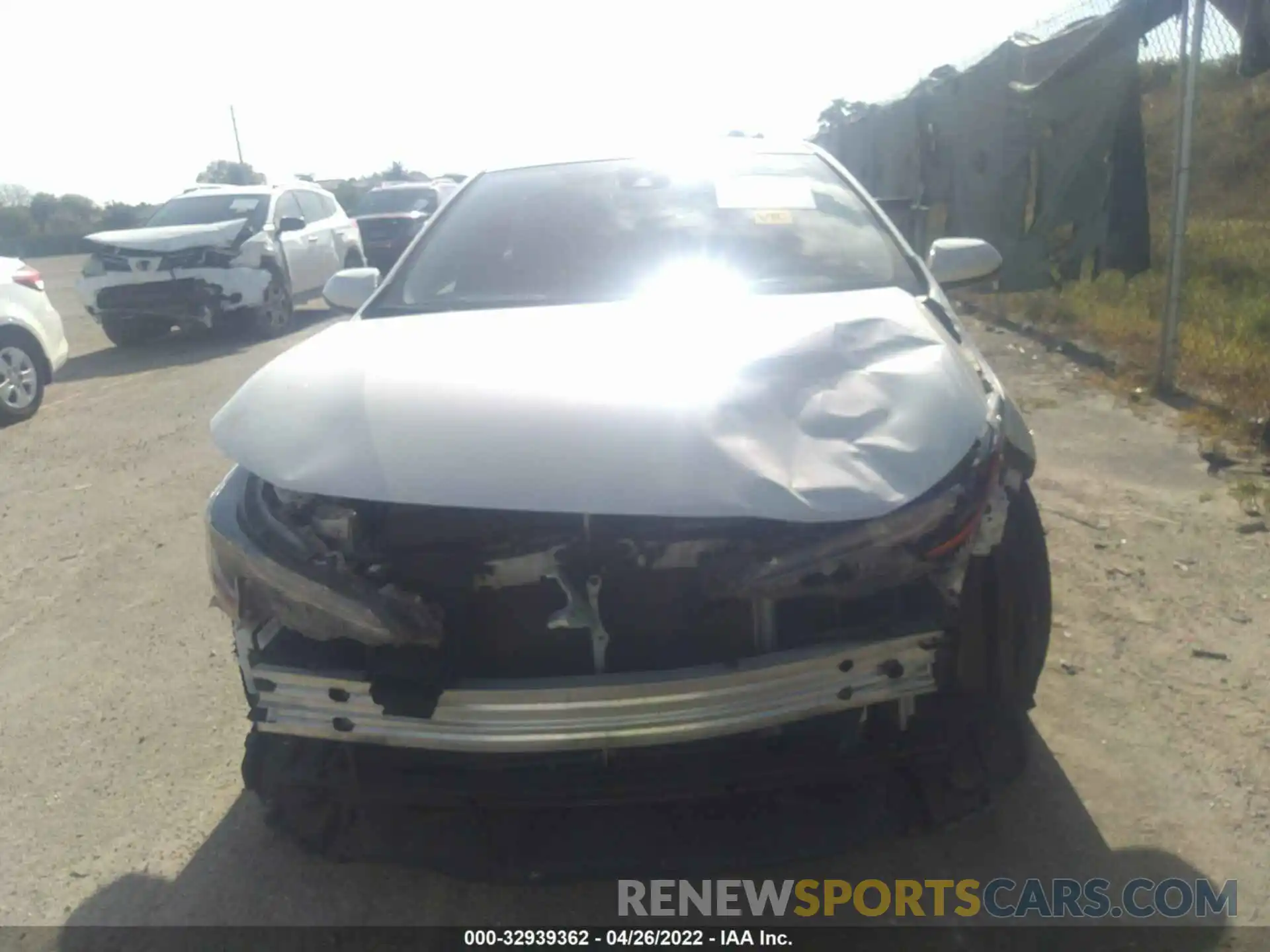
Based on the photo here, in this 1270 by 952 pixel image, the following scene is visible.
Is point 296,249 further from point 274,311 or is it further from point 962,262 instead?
point 962,262

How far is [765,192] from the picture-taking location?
362cm

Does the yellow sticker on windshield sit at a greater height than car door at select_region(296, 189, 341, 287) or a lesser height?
greater

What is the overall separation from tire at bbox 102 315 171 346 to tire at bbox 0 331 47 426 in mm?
2718

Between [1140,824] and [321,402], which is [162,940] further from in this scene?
[1140,824]

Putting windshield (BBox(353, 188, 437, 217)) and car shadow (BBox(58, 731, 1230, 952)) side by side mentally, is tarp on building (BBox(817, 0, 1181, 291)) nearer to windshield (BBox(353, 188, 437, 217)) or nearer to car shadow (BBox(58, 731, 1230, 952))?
car shadow (BBox(58, 731, 1230, 952))

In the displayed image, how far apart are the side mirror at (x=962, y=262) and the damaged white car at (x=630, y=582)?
4.65 ft

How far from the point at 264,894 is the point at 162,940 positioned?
23cm

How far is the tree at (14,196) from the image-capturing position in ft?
160

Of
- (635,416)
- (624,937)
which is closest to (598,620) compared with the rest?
(635,416)

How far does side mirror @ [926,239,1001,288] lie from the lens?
12.3ft

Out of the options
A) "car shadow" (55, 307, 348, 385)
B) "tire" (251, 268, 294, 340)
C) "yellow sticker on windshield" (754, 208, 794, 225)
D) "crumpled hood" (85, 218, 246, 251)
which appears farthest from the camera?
"tire" (251, 268, 294, 340)

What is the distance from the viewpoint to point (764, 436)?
7.08ft

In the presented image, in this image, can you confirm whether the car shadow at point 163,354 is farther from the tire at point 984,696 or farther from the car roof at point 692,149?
the tire at point 984,696

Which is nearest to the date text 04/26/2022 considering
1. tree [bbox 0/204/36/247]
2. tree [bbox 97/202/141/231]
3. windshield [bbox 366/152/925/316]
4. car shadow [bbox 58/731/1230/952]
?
car shadow [bbox 58/731/1230/952]
